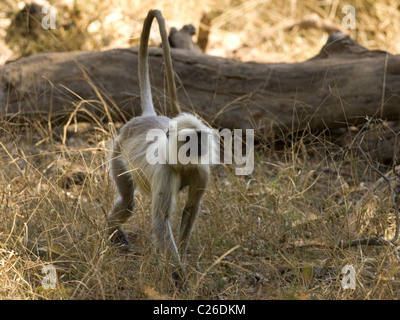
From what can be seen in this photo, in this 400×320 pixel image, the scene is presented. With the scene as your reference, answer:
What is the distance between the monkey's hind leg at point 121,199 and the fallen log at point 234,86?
128 cm

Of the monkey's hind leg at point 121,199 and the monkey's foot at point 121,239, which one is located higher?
the monkey's hind leg at point 121,199

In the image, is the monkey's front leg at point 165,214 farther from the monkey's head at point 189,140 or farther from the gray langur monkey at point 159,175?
the monkey's head at point 189,140

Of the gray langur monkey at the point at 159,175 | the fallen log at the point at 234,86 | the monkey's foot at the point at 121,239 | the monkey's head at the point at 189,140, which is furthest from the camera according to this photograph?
the fallen log at the point at 234,86

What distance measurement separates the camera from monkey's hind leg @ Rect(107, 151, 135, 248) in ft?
12.9

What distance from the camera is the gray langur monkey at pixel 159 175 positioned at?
333cm

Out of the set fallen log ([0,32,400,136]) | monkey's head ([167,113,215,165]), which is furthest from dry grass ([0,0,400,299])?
monkey's head ([167,113,215,165])

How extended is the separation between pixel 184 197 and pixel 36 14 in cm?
363

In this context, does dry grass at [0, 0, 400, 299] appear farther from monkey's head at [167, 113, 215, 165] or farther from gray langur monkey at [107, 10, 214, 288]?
monkey's head at [167, 113, 215, 165]

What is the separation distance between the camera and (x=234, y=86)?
17.9 ft

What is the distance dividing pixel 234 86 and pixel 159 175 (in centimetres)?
229

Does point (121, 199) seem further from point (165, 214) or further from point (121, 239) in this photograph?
point (165, 214)

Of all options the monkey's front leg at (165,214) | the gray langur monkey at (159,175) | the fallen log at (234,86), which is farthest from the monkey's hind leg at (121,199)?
the fallen log at (234,86)

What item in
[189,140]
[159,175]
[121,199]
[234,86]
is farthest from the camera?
[234,86]

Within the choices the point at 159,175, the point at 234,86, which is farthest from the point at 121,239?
the point at 234,86
